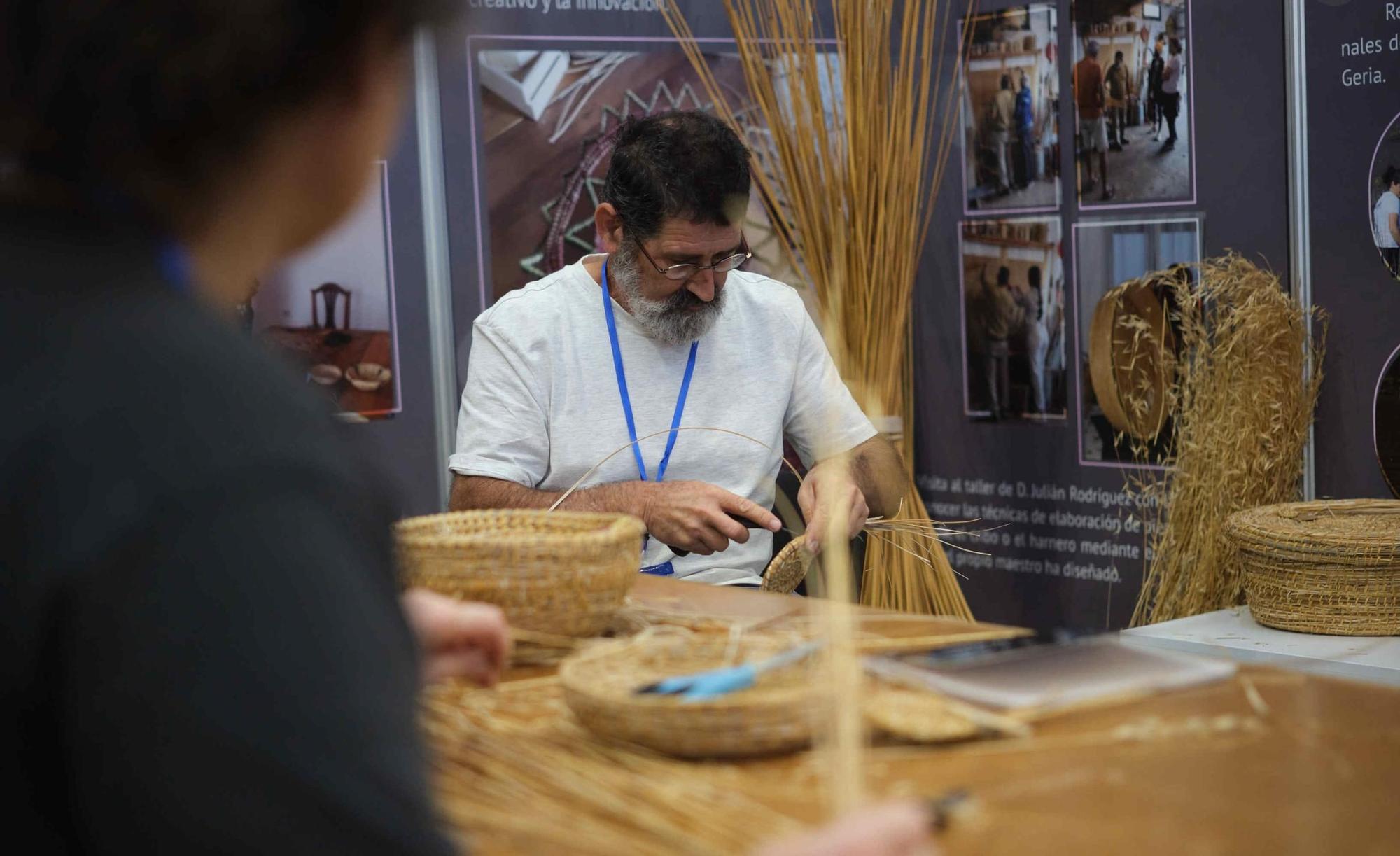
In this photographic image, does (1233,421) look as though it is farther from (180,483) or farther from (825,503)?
(180,483)

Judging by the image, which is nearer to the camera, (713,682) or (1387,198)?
(713,682)

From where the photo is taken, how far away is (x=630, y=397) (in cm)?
278

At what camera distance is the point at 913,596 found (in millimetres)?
3746

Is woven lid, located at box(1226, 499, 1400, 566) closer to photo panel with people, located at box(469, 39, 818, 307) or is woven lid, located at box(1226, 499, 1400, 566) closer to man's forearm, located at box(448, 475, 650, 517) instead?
A: man's forearm, located at box(448, 475, 650, 517)

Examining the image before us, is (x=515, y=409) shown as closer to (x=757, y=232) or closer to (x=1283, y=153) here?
(x=757, y=232)

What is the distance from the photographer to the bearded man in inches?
105

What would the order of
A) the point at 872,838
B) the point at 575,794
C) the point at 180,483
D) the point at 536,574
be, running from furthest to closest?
the point at 536,574 → the point at 575,794 → the point at 872,838 → the point at 180,483

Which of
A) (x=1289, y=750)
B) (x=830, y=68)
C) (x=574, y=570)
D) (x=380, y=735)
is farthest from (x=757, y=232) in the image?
(x=380, y=735)

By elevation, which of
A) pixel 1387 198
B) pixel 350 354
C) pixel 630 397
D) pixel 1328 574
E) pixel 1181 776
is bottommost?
pixel 1328 574

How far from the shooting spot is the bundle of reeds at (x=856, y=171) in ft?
11.7

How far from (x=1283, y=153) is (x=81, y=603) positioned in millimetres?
3119

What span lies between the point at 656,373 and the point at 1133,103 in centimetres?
150

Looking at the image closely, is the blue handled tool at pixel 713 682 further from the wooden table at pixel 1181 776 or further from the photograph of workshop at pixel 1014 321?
the photograph of workshop at pixel 1014 321

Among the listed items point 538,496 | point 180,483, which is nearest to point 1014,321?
point 538,496
